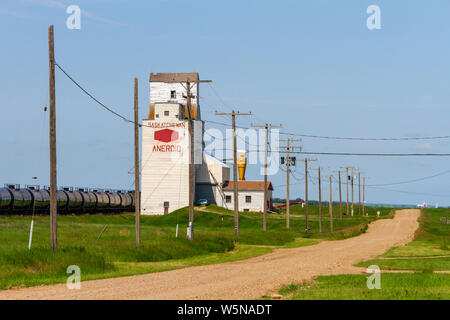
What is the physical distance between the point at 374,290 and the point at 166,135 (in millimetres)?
80891

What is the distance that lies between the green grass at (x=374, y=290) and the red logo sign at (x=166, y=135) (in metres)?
75.4

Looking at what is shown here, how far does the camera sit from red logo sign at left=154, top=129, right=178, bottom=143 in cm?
9788

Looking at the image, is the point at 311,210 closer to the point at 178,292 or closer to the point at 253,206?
the point at 253,206

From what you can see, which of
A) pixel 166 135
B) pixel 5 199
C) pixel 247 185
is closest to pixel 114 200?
pixel 166 135

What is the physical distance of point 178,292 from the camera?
1839 cm

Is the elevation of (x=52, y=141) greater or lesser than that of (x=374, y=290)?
greater

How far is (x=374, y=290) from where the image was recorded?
18719 millimetres

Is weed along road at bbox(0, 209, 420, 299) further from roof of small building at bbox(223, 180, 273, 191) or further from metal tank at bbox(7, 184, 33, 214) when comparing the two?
roof of small building at bbox(223, 180, 273, 191)

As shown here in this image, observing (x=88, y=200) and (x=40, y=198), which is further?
(x=88, y=200)

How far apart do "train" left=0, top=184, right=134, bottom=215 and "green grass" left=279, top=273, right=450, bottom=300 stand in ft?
139

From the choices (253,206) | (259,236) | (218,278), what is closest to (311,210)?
(253,206)

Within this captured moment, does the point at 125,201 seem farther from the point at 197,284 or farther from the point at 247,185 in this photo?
the point at 197,284

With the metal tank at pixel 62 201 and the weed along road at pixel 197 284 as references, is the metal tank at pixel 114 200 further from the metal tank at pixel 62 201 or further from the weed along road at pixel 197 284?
the weed along road at pixel 197 284

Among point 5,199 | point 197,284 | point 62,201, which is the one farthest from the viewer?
point 62,201
